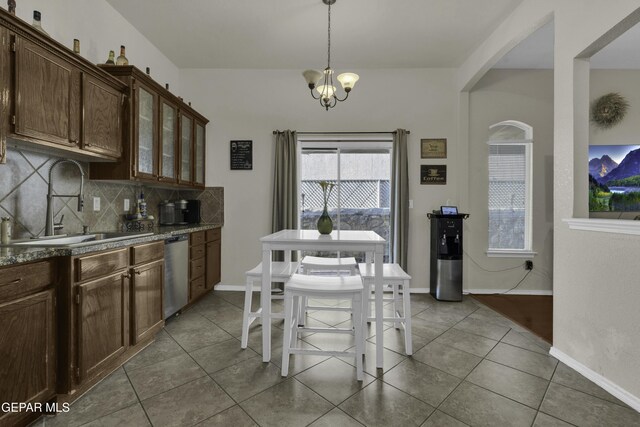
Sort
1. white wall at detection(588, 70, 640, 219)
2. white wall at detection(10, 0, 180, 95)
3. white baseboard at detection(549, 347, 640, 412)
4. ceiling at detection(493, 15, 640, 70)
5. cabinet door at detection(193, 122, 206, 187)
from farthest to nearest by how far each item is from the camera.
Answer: cabinet door at detection(193, 122, 206, 187)
white wall at detection(588, 70, 640, 219)
ceiling at detection(493, 15, 640, 70)
white wall at detection(10, 0, 180, 95)
white baseboard at detection(549, 347, 640, 412)

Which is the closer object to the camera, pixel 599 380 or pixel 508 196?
pixel 599 380

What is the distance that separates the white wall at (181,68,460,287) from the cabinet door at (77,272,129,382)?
77.6 inches

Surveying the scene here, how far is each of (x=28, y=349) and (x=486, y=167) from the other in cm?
456

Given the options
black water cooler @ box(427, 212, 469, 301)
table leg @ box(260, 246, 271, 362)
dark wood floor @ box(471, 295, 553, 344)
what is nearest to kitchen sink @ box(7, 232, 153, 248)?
table leg @ box(260, 246, 271, 362)

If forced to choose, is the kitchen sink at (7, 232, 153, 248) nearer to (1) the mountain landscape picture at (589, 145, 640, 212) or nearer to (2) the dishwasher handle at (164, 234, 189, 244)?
(2) the dishwasher handle at (164, 234, 189, 244)

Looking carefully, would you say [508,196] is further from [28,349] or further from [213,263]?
[28,349]

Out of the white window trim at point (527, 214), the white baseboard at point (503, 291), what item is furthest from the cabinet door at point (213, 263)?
the white window trim at point (527, 214)

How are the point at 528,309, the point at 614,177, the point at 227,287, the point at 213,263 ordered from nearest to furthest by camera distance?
the point at 528,309
the point at 614,177
the point at 213,263
the point at 227,287

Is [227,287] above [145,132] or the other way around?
the other way around

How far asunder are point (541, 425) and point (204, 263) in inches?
128

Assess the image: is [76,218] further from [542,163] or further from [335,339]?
[542,163]

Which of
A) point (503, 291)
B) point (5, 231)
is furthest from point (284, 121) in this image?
point (503, 291)

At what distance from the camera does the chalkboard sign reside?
3.95 m

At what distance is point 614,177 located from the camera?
3.42 meters
